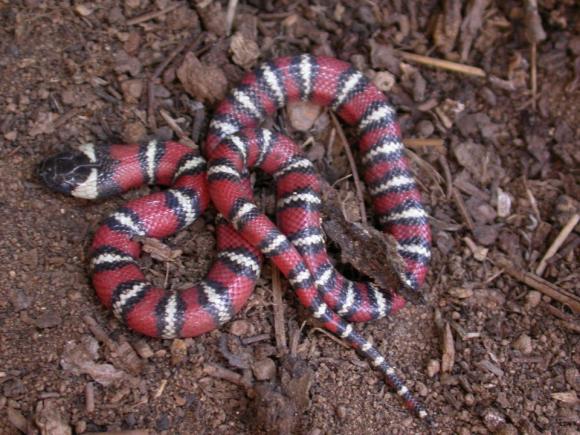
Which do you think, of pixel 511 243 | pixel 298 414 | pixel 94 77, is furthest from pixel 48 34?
pixel 511 243

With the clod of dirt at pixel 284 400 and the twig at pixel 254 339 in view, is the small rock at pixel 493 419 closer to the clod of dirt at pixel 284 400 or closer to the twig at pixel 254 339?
the clod of dirt at pixel 284 400

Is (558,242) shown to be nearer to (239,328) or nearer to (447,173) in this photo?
(447,173)

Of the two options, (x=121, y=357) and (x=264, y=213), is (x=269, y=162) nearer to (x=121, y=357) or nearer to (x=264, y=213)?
(x=264, y=213)

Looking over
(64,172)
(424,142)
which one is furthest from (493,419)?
(64,172)

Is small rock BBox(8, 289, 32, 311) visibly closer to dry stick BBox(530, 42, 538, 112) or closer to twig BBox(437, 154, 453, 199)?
twig BBox(437, 154, 453, 199)

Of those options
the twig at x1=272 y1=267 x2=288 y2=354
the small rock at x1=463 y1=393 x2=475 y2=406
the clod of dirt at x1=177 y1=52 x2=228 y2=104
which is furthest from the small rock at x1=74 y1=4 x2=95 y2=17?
the small rock at x1=463 y1=393 x2=475 y2=406

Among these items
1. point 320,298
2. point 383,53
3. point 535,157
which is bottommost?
point 320,298
